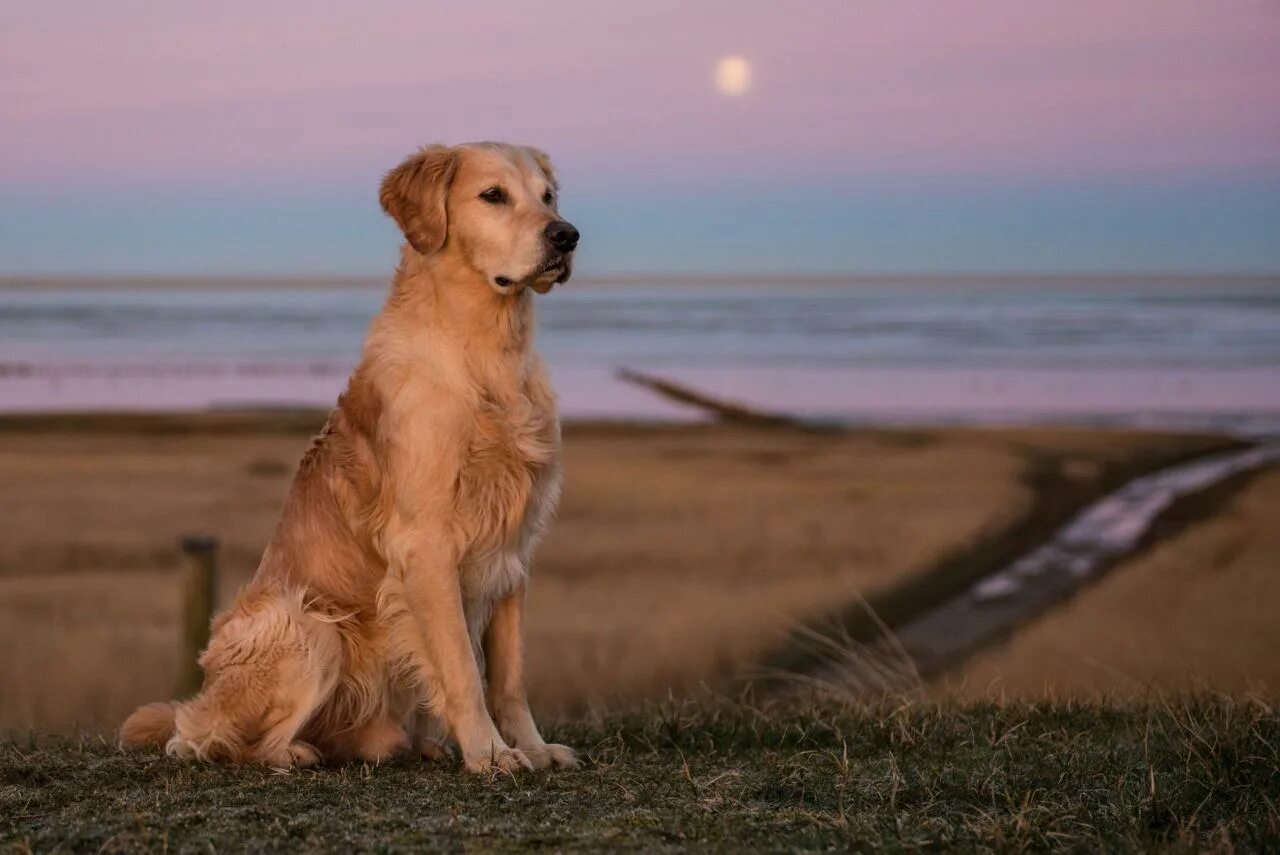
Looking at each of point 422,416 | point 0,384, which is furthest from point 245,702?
point 0,384

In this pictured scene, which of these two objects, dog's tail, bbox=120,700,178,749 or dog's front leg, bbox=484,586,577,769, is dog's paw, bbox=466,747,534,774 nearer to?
dog's front leg, bbox=484,586,577,769

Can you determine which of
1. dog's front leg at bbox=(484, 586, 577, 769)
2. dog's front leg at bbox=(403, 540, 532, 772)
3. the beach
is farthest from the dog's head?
the beach

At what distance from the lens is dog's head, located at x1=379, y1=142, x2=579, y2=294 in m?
5.30

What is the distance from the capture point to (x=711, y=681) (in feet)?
34.0

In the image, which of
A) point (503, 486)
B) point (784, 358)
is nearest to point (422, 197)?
point (503, 486)

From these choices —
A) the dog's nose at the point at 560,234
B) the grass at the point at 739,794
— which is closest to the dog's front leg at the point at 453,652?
the grass at the point at 739,794

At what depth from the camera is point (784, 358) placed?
108 ft

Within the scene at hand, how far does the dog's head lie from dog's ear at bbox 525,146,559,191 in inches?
8.3

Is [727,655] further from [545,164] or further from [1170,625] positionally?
[545,164]

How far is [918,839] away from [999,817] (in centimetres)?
34

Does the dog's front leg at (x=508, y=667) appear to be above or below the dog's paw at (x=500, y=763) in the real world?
above

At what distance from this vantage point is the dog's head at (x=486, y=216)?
5.30m

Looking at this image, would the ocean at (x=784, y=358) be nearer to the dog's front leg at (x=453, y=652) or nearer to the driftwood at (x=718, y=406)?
the driftwood at (x=718, y=406)

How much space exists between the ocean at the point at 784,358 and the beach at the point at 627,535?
2.87 m
